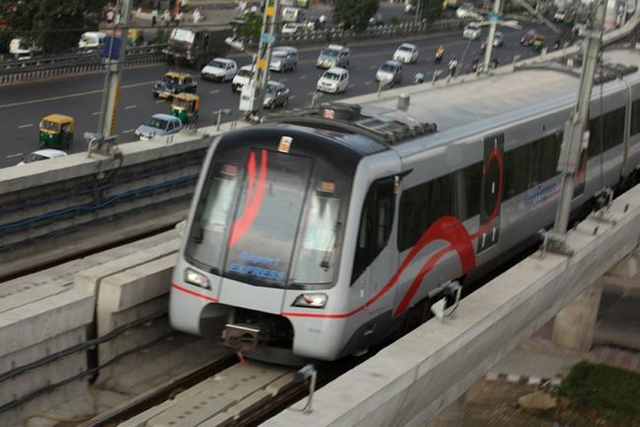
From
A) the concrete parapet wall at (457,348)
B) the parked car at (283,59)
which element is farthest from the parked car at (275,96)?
the concrete parapet wall at (457,348)

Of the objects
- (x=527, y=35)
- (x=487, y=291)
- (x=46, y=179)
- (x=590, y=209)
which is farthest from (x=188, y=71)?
(x=487, y=291)

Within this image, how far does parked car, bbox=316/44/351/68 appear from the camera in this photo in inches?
2928

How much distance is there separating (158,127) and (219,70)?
1863cm

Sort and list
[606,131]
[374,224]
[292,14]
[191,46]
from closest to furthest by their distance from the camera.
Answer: [374,224], [606,131], [191,46], [292,14]

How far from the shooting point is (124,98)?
56.6 m

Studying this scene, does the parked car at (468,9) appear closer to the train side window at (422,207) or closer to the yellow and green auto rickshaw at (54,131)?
the yellow and green auto rickshaw at (54,131)

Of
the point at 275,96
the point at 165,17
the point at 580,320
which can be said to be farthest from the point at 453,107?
the point at 165,17

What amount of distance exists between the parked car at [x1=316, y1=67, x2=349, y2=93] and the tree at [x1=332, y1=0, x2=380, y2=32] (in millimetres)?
20326

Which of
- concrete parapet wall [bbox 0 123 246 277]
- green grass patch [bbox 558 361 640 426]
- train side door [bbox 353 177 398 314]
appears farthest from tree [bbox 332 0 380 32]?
train side door [bbox 353 177 398 314]

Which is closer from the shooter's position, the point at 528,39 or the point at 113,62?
the point at 113,62

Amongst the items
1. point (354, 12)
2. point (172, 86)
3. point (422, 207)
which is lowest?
point (172, 86)

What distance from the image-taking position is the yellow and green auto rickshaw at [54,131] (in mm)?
44094

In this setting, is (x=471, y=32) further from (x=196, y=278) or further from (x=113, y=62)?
(x=196, y=278)

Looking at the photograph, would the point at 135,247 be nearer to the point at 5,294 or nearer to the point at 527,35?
the point at 5,294
